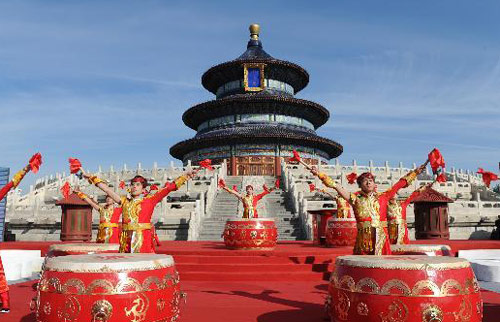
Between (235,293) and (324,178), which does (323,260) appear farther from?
(324,178)

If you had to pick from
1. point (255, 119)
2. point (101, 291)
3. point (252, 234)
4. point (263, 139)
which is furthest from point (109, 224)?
point (255, 119)

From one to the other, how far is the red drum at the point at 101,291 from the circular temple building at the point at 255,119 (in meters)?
26.5

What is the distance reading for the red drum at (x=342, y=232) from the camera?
400 inches

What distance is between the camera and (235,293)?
6.31 m

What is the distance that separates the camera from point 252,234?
970cm

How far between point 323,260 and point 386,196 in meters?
3.90

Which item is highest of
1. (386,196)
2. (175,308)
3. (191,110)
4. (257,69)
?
(257,69)

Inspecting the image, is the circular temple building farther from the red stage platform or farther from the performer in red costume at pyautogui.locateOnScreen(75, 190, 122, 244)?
the performer in red costume at pyautogui.locateOnScreen(75, 190, 122, 244)

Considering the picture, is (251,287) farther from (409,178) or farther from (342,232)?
(342,232)

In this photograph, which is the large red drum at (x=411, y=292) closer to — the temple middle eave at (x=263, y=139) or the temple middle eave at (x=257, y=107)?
the temple middle eave at (x=263, y=139)

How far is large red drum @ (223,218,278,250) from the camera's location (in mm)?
9688

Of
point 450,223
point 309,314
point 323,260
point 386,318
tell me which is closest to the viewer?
point 386,318

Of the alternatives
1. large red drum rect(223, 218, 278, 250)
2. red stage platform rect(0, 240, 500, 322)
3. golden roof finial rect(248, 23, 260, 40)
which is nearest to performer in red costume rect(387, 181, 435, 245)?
red stage platform rect(0, 240, 500, 322)

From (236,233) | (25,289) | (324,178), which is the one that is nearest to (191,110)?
(236,233)
